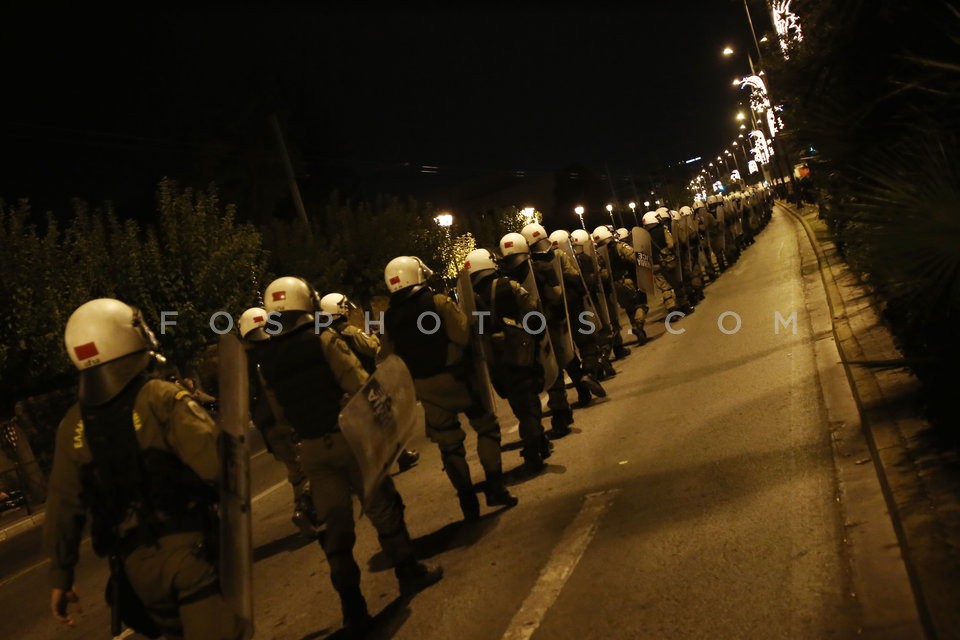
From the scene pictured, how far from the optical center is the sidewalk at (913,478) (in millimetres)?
3951

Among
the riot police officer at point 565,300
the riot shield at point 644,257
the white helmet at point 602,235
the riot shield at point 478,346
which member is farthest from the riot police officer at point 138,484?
the riot shield at point 644,257

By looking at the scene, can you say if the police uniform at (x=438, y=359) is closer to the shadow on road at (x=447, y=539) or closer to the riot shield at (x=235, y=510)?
the shadow on road at (x=447, y=539)

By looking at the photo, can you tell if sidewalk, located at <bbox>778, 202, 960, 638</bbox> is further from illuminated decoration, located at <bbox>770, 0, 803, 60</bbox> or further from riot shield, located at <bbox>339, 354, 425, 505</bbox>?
riot shield, located at <bbox>339, 354, 425, 505</bbox>

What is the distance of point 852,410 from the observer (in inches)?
305

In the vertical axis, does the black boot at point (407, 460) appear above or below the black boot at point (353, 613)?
below

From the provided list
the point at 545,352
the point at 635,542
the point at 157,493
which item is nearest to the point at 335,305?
the point at 545,352

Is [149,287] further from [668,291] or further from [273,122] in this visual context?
[668,291]

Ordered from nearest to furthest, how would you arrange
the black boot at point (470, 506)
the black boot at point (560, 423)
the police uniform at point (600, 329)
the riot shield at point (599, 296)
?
the black boot at point (470, 506)
the black boot at point (560, 423)
the police uniform at point (600, 329)
the riot shield at point (599, 296)

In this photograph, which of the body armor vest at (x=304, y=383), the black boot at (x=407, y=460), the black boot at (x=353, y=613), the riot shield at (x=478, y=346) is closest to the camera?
the black boot at (x=353, y=613)

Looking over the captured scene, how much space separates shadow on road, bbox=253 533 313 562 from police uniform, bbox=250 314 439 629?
2.58m

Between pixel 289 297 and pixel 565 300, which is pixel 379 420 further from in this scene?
pixel 565 300

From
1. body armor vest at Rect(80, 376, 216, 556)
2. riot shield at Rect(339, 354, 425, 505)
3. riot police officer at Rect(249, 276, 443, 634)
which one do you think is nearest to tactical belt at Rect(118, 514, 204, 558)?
body armor vest at Rect(80, 376, 216, 556)

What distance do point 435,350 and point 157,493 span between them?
3.37 metres

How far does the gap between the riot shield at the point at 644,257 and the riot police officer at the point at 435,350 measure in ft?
30.8
